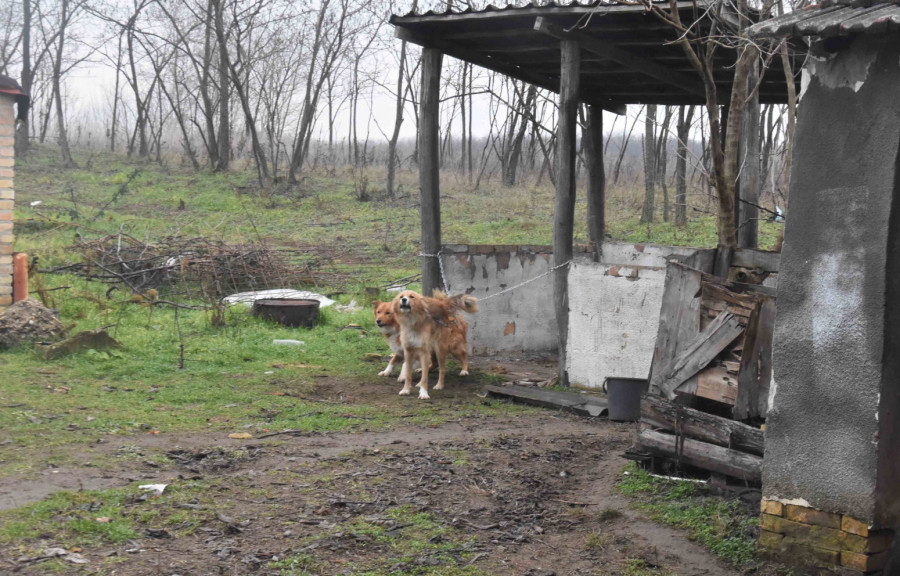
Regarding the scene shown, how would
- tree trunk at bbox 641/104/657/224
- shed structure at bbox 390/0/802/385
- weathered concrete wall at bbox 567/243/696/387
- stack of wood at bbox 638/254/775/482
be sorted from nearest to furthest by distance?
stack of wood at bbox 638/254/775/482
shed structure at bbox 390/0/802/385
weathered concrete wall at bbox 567/243/696/387
tree trunk at bbox 641/104/657/224

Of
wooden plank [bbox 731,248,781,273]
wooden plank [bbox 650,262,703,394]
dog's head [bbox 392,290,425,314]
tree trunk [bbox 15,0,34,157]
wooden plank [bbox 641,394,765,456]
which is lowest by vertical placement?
wooden plank [bbox 641,394,765,456]

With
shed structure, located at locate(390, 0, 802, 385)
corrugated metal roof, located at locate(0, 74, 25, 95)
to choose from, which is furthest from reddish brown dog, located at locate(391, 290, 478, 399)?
corrugated metal roof, located at locate(0, 74, 25, 95)

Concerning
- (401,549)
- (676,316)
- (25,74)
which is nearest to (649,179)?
(676,316)

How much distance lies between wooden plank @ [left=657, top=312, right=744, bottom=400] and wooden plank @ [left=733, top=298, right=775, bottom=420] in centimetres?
12

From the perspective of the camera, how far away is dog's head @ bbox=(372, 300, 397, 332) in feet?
32.0

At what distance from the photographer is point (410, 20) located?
9.52 m

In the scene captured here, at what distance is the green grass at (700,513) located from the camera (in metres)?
4.97

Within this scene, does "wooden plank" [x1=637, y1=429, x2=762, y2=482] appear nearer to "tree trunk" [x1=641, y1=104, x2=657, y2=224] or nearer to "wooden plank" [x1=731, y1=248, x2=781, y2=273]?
"wooden plank" [x1=731, y1=248, x2=781, y2=273]

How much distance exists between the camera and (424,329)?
9641mm

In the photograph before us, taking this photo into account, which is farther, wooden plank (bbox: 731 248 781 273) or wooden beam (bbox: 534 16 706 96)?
wooden beam (bbox: 534 16 706 96)

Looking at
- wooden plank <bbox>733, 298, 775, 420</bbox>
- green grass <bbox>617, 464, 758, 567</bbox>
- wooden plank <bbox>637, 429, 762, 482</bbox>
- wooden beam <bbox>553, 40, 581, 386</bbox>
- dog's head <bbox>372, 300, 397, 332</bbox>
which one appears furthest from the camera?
dog's head <bbox>372, 300, 397, 332</bbox>

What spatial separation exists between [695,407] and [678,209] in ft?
53.1

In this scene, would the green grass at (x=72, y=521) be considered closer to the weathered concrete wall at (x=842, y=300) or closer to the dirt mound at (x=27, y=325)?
the weathered concrete wall at (x=842, y=300)

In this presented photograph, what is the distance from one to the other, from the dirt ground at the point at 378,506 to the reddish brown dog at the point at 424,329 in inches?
71.1
